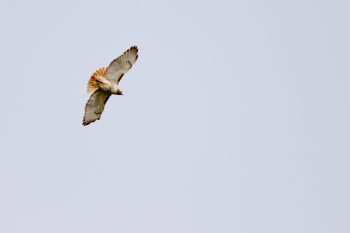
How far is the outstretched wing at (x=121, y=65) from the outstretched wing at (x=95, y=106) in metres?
0.78

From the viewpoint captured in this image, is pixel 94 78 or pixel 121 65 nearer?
pixel 94 78

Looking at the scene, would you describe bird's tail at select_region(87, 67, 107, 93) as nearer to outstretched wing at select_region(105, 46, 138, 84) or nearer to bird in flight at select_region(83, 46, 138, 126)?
bird in flight at select_region(83, 46, 138, 126)

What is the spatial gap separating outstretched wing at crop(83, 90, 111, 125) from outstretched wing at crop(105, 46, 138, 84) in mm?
784

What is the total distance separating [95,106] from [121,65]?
6.66 feet

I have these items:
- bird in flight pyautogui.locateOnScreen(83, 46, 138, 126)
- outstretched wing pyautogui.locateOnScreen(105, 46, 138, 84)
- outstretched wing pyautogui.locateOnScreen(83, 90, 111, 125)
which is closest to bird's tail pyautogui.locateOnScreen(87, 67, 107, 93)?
bird in flight pyautogui.locateOnScreen(83, 46, 138, 126)

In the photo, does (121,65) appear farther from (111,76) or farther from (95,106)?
(95,106)

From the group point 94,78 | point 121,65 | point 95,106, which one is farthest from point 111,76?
point 95,106

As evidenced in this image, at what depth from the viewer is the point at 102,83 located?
1190 inches

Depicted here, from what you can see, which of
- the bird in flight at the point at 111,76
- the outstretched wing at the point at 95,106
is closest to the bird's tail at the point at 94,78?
the bird in flight at the point at 111,76

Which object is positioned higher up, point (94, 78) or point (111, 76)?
point (111, 76)

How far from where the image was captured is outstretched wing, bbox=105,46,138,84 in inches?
1192

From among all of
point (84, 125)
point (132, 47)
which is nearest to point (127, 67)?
point (132, 47)

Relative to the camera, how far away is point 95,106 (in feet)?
104

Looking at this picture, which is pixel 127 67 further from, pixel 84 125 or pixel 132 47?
pixel 84 125
